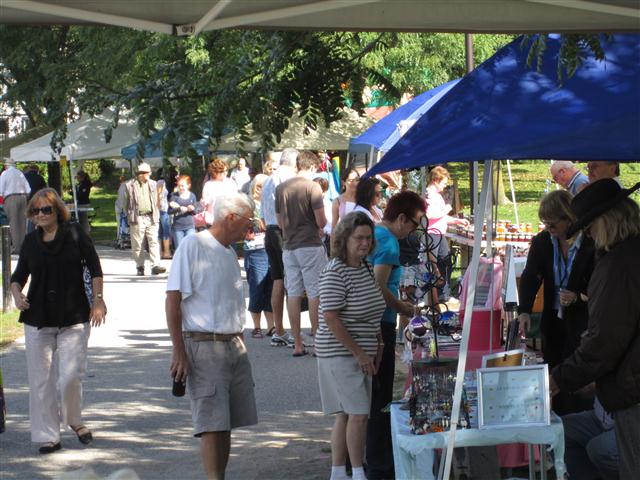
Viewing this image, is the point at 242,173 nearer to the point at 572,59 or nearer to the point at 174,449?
the point at 174,449

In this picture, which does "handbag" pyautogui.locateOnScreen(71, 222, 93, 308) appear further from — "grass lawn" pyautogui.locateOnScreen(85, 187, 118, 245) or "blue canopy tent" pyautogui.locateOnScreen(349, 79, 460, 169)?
"grass lawn" pyautogui.locateOnScreen(85, 187, 118, 245)

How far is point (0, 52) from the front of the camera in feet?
19.9

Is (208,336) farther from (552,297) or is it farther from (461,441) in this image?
(552,297)

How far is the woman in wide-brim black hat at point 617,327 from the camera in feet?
16.5

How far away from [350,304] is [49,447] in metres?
3.04

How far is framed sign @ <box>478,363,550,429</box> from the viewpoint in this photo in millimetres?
5414

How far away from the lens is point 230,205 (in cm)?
649

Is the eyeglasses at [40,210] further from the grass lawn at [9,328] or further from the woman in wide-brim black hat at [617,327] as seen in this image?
the grass lawn at [9,328]

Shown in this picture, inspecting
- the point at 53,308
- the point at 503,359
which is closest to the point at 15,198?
the point at 53,308

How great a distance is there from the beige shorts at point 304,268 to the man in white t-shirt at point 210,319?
4413 mm

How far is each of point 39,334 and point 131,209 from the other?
456 inches

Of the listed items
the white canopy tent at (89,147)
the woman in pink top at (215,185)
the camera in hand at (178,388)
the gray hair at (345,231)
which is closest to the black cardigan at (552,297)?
the gray hair at (345,231)

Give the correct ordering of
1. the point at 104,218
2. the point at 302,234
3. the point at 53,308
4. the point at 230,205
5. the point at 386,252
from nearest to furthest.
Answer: the point at 230,205
the point at 386,252
the point at 53,308
the point at 302,234
the point at 104,218

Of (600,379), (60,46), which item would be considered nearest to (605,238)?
(600,379)
